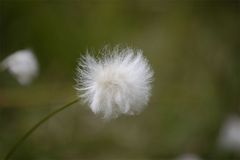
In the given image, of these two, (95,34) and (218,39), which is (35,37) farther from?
(218,39)

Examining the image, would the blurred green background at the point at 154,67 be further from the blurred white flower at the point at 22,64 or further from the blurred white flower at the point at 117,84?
the blurred white flower at the point at 117,84

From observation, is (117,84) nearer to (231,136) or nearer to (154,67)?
(231,136)

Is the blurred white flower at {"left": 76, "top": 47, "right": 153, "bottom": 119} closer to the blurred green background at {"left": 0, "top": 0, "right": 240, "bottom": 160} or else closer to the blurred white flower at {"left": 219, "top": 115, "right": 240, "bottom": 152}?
the blurred green background at {"left": 0, "top": 0, "right": 240, "bottom": 160}

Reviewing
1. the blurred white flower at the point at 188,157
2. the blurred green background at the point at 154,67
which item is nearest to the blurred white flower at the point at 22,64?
the blurred green background at the point at 154,67

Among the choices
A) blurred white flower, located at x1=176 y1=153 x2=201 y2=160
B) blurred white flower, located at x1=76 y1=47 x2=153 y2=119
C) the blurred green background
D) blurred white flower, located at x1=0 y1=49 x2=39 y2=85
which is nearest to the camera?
blurred white flower, located at x1=76 y1=47 x2=153 y2=119

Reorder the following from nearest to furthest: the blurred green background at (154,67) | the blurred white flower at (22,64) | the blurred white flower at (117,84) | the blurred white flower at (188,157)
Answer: the blurred white flower at (117,84), the blurred white flower at (22,64), the blurred white flower at (188,157), the blurred green background at (154,67)

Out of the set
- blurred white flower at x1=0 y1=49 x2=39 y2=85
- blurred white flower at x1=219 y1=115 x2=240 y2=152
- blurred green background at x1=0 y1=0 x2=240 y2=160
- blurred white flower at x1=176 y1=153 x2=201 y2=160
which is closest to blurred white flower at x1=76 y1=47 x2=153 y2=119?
blurred white flower at x1=0 y1=49 x2=39 y2=85

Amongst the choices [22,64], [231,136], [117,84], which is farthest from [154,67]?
[117,84]
